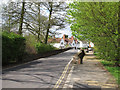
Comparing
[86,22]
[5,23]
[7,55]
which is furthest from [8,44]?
[5,23]

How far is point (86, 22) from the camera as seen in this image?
37.1ft

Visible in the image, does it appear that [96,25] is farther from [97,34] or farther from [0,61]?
[0,61]

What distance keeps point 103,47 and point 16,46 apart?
9.52 metres

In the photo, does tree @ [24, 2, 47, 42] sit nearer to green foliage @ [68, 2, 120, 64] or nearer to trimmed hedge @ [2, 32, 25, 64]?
trimmed hedge @ [2, 32, 25, 64]

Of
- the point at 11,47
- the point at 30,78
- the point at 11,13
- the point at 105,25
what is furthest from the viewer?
the point at 11,13

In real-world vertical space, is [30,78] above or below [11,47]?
below

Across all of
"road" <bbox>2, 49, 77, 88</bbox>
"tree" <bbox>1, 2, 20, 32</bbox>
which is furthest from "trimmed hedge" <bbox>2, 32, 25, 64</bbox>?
"tree" <bbox>1, 2, 20, 32</bbox>

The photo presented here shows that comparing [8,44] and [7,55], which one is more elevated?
[8,44]

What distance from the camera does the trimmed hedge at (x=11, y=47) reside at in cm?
1434

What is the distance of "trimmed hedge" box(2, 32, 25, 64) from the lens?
47.1 feet

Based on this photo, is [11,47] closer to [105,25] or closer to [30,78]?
[30,78]

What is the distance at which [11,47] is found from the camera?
15820 millimetres

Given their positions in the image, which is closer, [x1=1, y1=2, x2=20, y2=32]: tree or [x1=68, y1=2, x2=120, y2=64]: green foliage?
[x1=68, y1=2, x2=120, y2=64]: green foliage

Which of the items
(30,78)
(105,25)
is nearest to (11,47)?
(30,78)
